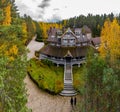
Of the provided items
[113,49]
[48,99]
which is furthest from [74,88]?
[113,49]

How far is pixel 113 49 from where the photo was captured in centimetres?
4209

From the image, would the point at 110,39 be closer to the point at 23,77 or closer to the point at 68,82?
the point at 68,82

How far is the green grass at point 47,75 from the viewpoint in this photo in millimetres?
42594

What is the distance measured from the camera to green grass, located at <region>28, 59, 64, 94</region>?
140ft

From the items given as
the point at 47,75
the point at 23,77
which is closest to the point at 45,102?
the point at 47,75

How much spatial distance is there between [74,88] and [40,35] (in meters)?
49.1

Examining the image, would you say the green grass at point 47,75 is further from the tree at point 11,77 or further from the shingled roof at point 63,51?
the tree at point 11,77

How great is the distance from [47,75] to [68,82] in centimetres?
376

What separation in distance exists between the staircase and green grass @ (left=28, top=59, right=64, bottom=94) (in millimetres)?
762

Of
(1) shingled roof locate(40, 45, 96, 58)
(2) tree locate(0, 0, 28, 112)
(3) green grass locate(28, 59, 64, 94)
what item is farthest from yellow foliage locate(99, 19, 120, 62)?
(2) tree locate(0, 0, 28, 112)

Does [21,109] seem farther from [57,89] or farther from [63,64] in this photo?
[63,64]

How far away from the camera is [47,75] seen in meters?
47.2

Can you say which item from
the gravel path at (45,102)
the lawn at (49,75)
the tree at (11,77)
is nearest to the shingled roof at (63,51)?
the lawn at (49,75)

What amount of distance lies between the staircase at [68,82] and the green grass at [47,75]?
76 centimetres
